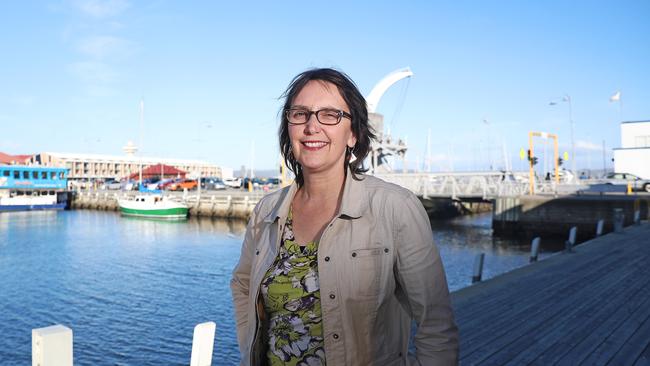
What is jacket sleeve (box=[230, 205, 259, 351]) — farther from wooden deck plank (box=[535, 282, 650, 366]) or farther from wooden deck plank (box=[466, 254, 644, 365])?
wooden deck plank (box=[535, 282, 650, 366])

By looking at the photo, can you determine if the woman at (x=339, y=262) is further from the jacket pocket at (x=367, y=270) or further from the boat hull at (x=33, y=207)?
the boat hull at (x=33, y=207)

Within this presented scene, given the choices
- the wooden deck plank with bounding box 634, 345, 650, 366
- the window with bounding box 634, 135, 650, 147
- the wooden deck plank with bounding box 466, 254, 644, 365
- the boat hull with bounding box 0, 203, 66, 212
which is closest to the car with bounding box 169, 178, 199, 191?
the boat hull with bounding box 0, 203, 66, 212

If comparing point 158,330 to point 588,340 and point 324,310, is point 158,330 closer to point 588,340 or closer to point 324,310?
point 588,340

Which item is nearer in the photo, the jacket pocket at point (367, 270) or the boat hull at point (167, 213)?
the jacket pocket at point (367, 270)

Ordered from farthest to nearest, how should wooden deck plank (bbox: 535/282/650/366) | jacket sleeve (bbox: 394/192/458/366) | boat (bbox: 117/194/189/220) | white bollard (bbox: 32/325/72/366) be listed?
boat (bbox: 117/194/189/220)
wooden deck plank (bbox: 535/282/650/366)
white bollard (bbox: 32/325/72/366)
jacket sleeve (bbox: 394/192/458/366)

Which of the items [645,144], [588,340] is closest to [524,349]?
[588,340]

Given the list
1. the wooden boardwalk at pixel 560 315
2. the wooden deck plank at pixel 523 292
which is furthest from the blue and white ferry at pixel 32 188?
the wooden deck plank at pixel 523 292

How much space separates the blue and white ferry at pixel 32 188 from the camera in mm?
50062

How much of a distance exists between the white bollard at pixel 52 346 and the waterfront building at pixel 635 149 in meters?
43.9

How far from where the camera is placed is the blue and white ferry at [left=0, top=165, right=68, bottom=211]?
50.1 metres

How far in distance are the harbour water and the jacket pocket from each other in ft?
28.0

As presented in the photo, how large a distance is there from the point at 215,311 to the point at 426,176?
83.8 ft

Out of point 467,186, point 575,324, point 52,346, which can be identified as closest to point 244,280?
point 52,346

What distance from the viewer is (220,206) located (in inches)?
1747
